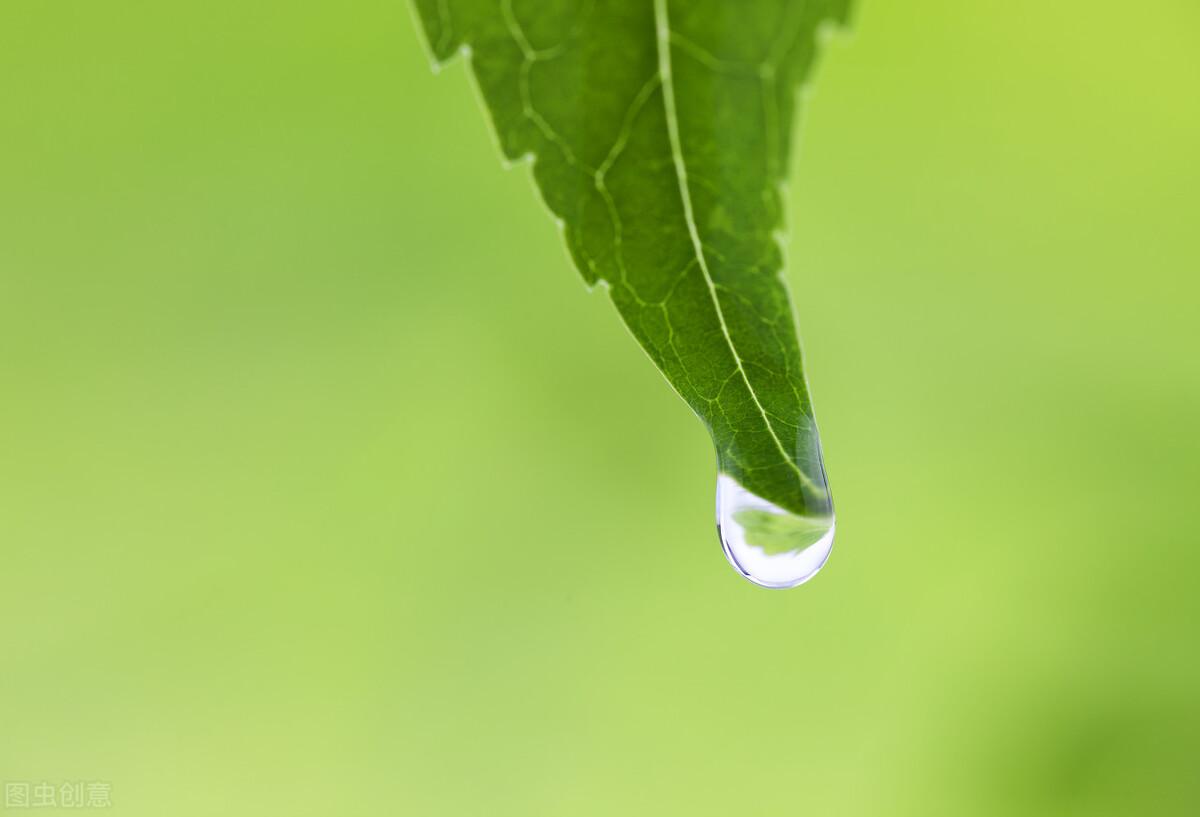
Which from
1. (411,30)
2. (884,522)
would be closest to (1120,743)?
(884,522)

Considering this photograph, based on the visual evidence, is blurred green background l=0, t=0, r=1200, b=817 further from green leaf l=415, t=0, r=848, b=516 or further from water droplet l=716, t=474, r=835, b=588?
green leaf l=415, t=0, r=848, b=516

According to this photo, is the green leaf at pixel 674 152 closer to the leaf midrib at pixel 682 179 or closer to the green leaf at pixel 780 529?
the leaf midrib at pixel 682 179

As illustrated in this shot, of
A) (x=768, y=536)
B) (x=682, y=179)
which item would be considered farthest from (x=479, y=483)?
(x=682, y=179)

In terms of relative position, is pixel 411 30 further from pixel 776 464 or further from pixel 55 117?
pixel 776 464

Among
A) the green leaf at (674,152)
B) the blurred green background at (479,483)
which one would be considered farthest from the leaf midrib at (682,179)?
the blurred green background at (479,483)

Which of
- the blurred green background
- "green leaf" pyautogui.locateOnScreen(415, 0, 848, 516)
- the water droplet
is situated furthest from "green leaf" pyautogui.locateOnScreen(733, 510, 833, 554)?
the blurred green background

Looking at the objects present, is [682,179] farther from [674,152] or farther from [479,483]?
[479,483]
